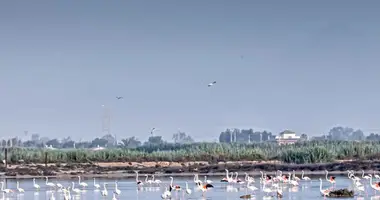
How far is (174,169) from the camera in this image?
223ft

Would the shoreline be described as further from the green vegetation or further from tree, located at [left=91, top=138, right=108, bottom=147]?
tree, located at [left=91, top=138, right=108, bottom=147]

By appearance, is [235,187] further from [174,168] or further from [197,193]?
[174,168]

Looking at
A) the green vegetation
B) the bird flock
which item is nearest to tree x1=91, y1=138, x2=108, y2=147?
the green vegetation

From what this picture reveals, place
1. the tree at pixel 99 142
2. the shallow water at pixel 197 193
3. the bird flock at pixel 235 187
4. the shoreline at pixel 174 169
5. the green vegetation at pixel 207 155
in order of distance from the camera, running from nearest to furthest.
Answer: the shallow water at pixel 197 193 → the bird flock at pixel 235 187 → the shoreline at pixel 174 169 → the green vegetation at pixel 207 155 → the tree at pixel 99 142

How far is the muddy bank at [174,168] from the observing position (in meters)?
64.4

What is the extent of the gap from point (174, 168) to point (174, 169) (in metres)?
1.25

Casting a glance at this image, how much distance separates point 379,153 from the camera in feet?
244

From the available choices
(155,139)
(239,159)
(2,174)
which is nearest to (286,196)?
(2,174)

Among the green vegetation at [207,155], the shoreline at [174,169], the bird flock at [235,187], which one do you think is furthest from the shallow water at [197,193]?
the green vegetation at [207,155]

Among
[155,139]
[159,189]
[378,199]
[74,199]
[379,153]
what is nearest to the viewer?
[378,199]

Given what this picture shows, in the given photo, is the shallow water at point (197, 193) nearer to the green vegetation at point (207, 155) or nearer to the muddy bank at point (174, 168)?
the muddy bank at point (174, 168)

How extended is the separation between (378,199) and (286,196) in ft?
12.6

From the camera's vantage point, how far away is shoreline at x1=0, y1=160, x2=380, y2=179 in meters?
63.3

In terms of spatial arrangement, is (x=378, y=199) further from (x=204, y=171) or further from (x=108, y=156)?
(x=108, y=156)
